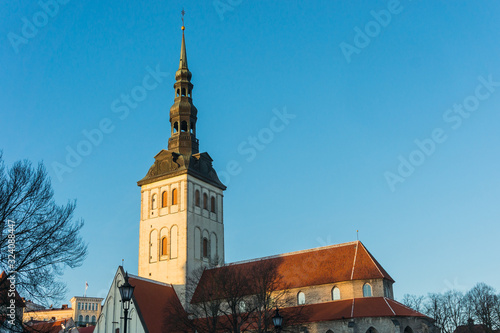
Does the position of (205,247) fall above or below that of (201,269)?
above

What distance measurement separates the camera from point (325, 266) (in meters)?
46.8

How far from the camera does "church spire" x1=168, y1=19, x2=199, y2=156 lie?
57.7m

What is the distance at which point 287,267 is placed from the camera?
161 ft

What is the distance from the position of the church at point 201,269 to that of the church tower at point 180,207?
0.10 m

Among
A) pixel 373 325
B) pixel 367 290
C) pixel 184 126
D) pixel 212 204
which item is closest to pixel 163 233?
pixel 212 204

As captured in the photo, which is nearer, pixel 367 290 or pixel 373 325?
pixel 373 325

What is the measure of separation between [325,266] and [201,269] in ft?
42.8

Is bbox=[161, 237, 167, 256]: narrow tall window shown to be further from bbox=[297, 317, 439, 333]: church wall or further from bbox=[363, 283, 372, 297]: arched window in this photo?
bbox=[363, 283, 372, 297]: arched window

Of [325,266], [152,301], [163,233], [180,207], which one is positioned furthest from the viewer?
[163,233]

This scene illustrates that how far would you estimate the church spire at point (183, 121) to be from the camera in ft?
189

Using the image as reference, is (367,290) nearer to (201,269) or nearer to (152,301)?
(201,269)

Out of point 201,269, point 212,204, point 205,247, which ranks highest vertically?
point 212,204

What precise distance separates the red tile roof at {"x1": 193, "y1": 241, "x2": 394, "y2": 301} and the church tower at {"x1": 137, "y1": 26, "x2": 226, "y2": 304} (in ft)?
14.1

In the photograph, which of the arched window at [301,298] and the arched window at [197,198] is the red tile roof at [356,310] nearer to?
the arched window at [301,298]
